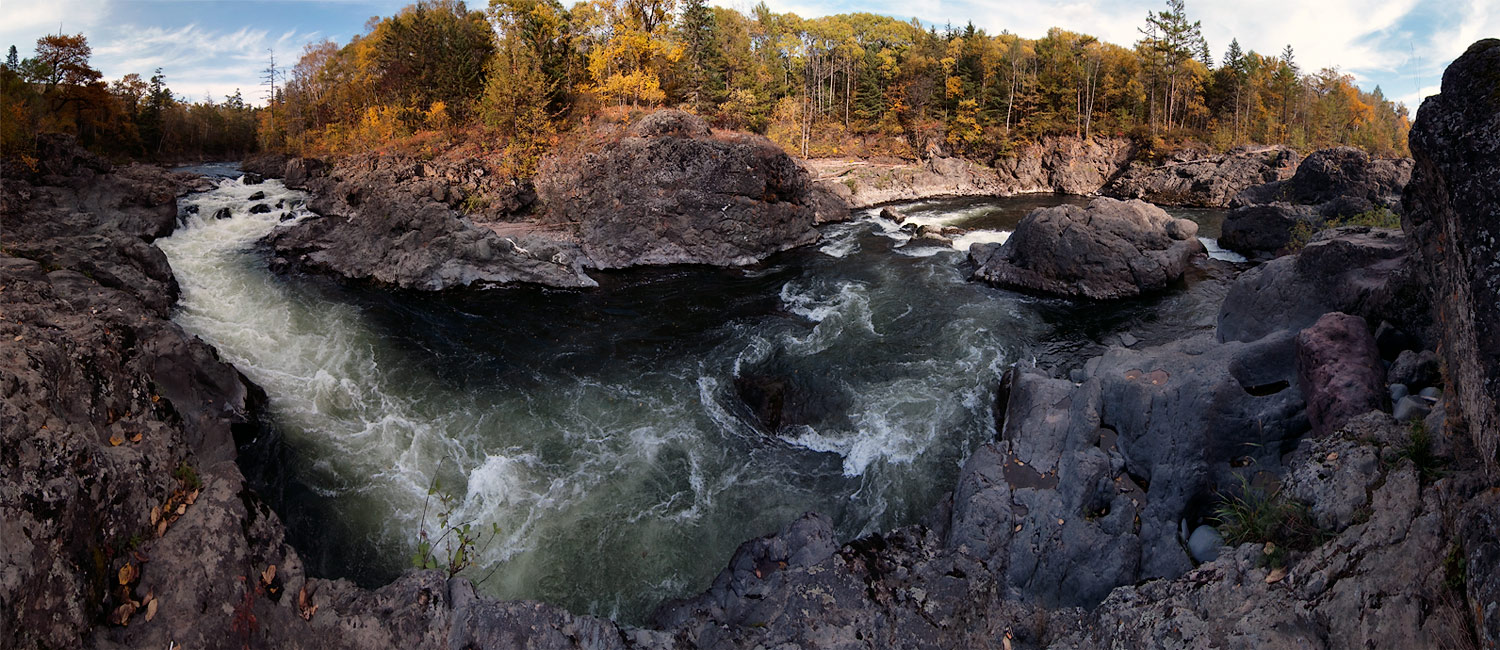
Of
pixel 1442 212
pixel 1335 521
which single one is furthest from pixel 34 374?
pixel 1442 212

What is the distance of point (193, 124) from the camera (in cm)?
6688

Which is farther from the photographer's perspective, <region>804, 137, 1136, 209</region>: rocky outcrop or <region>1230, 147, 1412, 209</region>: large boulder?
<region>804, 137, 1136, 209</region>: rocky outcrop

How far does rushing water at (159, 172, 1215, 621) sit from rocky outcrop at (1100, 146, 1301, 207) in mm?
33527

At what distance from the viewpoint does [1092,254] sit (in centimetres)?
2153

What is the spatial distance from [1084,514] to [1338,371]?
3689 mm

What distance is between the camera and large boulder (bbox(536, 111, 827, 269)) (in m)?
26.7

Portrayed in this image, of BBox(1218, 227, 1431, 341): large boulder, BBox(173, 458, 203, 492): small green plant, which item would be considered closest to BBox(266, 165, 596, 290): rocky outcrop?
BBox(173, 458, 203, 492): small green plant

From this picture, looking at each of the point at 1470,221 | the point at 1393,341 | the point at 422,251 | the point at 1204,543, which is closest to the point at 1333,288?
the point at 1393,341

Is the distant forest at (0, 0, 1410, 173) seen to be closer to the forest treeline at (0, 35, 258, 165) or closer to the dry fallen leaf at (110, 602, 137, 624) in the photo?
the forest treeline at (0, 35, 258, 165)

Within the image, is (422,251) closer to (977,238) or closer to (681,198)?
(681,198)

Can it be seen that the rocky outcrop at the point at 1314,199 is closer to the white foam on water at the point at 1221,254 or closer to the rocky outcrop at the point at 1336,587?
the white foam on water at the point at 1221,254

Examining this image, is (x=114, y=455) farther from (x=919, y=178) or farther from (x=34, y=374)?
(x=919, y=178)

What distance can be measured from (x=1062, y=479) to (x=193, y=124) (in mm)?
90487

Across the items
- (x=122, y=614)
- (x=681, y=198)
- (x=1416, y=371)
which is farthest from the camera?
(x=681, y=198)
